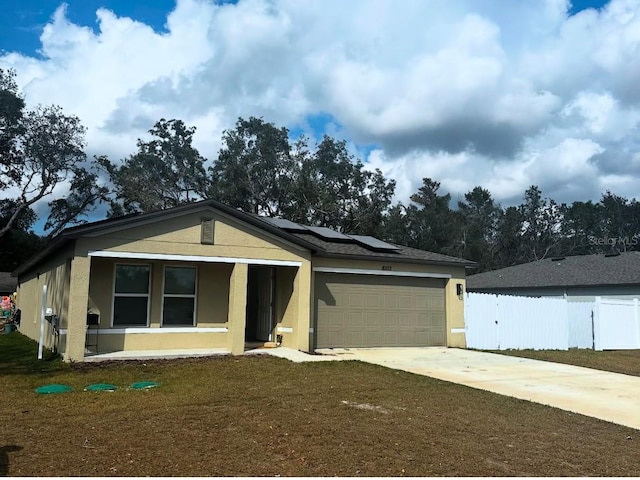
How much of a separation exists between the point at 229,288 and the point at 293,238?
218cm

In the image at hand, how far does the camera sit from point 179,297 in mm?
13562

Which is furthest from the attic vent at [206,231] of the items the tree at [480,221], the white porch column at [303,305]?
the tree at [480,221]

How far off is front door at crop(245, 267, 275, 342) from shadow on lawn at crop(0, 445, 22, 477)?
1000 centimetres

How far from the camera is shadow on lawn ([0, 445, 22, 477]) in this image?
461 cm

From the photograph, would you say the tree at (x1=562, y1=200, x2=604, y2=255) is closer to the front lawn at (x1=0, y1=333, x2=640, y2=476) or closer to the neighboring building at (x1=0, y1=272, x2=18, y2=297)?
the neighboring building at (x1=0, y1=272, x2=18, y2=297)

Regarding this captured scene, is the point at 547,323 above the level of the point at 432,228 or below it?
below

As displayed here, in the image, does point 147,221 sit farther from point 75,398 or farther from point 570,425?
point 570,425

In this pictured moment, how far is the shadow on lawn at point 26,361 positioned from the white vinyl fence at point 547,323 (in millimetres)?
11811

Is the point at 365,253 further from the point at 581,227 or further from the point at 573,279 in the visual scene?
the point at 581,227

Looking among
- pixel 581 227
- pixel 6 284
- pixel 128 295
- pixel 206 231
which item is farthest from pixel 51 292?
pixel 581 227

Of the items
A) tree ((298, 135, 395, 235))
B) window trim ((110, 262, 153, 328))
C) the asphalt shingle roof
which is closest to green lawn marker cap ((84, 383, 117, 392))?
window trim ((110, 262, 153, 328))

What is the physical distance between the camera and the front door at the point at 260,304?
50.3 ft

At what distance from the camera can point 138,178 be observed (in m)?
42.8

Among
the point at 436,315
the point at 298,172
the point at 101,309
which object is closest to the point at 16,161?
the point at 298,172
